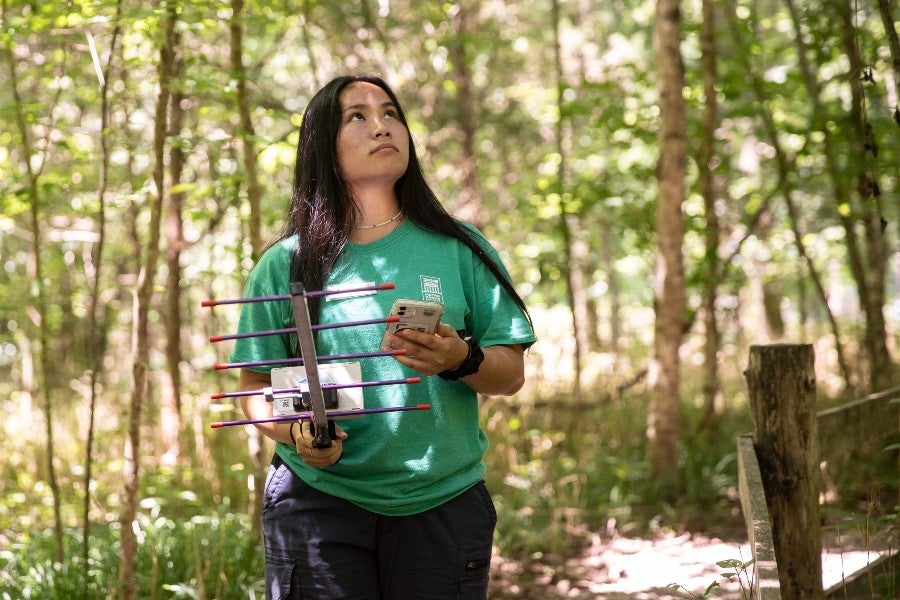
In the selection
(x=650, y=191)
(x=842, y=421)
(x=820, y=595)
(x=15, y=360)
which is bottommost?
(x=820, y=595)

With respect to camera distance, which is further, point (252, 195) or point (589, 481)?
point (589, 481)

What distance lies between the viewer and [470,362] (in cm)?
196

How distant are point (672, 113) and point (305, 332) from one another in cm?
477

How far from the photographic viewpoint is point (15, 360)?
14664mm

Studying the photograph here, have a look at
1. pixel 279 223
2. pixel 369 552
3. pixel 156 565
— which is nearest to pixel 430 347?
pixel 369 552

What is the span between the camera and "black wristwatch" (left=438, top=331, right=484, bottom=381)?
1.95 metres

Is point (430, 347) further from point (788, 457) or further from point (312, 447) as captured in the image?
point (788, 457)

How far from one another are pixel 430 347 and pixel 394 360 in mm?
286

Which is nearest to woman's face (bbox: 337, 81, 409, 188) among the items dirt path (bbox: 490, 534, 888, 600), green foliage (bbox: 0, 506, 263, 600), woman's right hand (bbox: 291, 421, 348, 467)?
woman's right hand (bbox: 291, 421, 348, 467)

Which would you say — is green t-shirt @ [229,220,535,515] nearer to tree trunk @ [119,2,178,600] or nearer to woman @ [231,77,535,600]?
woman @ [231,77,535,600]

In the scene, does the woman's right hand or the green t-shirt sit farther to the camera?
the green t-shirt

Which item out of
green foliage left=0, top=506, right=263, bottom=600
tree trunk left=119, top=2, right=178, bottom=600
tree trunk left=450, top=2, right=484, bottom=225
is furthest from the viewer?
tree trunk left=450, top=2, right=484, bottom=225

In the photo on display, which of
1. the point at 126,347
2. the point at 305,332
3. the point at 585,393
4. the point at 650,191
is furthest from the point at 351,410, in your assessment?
the point at 126,347

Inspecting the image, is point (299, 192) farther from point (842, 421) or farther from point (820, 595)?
point (842, 421)
